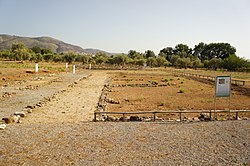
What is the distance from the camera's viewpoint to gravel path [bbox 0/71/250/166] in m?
6.35

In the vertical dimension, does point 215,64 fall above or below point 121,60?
below

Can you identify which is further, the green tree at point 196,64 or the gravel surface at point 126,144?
the green tree at point 196,64

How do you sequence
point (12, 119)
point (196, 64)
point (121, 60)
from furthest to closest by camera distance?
point (121, 60)
point (196, 64)
point (12, 119)

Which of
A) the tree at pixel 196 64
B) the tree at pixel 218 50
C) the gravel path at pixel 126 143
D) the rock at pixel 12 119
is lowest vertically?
the gravel path at pixel 126 143

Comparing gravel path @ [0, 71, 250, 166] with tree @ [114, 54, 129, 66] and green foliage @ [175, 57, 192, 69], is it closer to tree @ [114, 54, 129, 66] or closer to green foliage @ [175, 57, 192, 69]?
green foliage @ [175, 57, 192, 69]

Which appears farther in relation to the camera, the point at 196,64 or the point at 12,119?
the point at 196,64

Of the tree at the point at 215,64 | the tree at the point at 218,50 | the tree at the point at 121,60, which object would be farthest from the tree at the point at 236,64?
the tree at the point at 218,50

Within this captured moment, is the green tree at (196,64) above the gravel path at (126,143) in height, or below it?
above

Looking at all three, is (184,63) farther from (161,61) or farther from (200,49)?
(200,49)

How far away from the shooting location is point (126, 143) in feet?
25.1

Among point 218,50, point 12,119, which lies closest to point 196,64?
point 218,50

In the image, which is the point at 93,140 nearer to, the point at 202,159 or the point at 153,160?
the point at 153,160

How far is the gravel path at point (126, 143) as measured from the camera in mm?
6348

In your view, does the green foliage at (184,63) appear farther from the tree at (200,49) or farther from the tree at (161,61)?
the tree at (200,49)
